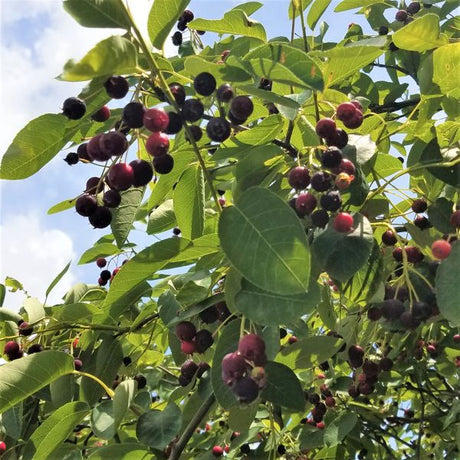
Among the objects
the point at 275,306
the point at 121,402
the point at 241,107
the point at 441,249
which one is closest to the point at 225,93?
the point at 241,107

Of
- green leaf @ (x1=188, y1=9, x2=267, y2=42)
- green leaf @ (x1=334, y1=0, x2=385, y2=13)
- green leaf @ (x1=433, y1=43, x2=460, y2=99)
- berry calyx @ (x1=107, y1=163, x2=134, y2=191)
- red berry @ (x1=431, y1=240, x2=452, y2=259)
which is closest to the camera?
berry calyx @ (x1=107, y1=163, x2=134, y2=191)

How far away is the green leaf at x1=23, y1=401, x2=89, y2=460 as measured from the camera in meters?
1.64

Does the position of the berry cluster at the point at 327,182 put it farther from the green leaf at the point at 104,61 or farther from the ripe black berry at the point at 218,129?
the green leaf at the point at 104,61

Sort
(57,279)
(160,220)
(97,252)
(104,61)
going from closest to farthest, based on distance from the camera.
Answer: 1. (104,61)
2. (160,220)
3. (57,279)
4. (97,252)

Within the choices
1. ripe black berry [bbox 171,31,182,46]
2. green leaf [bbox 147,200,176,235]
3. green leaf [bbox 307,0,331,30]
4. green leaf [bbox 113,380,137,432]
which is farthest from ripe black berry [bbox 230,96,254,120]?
ripe black berry [bbox 171,31,182,46]

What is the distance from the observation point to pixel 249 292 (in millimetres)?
1189

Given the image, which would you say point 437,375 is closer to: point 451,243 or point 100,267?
point 100,267

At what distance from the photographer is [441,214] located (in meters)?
A: 1.58

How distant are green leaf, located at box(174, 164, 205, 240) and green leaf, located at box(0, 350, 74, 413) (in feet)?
1.56

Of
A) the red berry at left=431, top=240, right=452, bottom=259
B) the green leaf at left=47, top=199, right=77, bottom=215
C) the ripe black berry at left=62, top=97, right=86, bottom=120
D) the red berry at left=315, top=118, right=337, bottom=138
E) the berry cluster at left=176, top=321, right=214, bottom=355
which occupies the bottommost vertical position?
the berry cluster at left=176, top=321, right=214, bottom=355

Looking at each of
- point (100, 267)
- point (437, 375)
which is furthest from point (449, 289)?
point (437, 375)

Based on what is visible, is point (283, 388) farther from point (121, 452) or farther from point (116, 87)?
point (116, 87)

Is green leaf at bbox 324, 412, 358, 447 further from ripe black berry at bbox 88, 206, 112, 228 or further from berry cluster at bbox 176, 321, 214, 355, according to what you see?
ripe black berry at bbox 88, 206, 112, 228

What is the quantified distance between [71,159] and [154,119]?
1.99 feet
